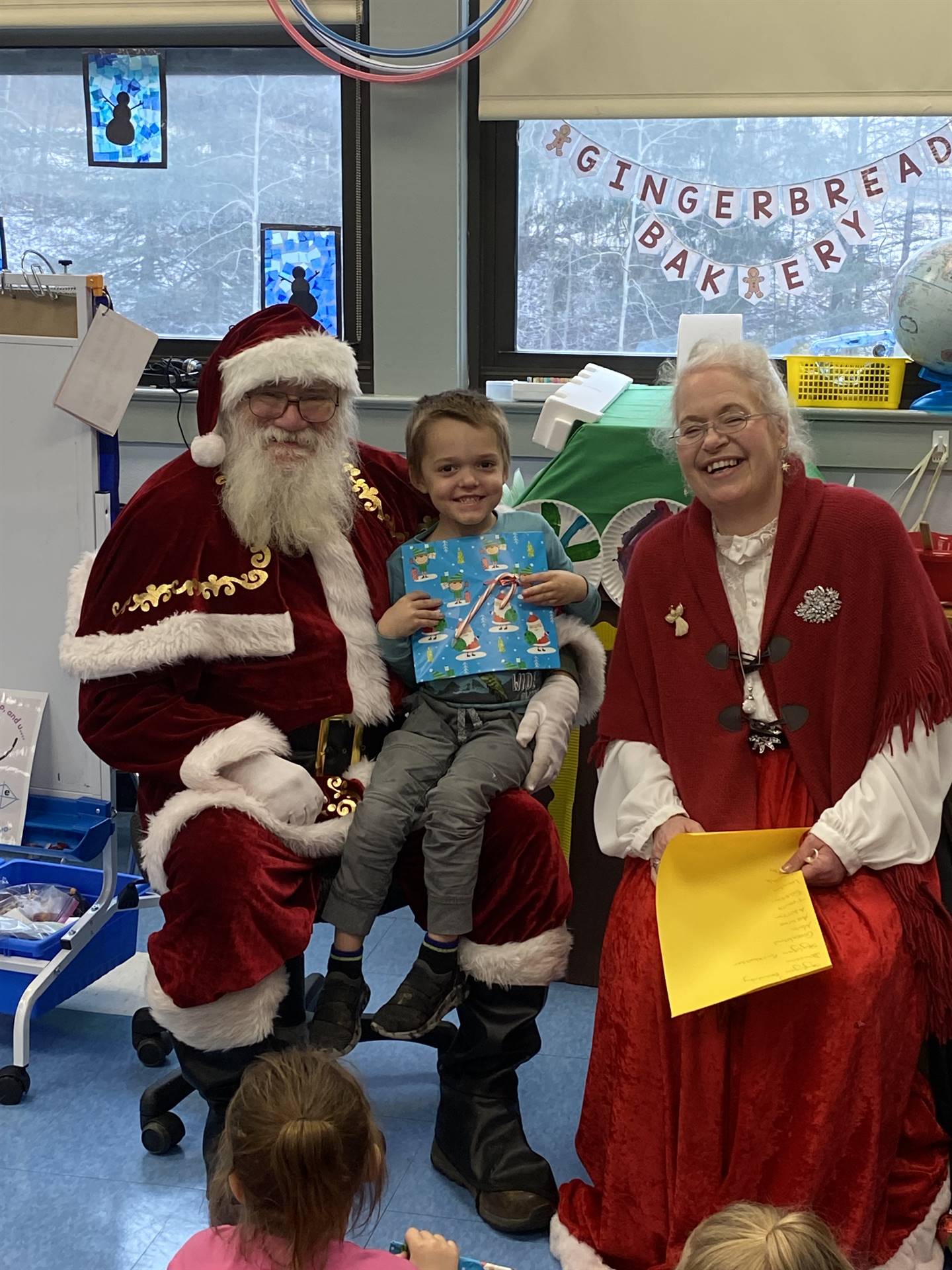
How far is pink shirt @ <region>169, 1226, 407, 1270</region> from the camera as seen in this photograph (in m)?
1.35

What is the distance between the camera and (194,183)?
3846 mm

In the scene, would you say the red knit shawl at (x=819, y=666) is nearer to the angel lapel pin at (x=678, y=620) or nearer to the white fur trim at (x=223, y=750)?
the angel lapel pin at (x=678, y=620)

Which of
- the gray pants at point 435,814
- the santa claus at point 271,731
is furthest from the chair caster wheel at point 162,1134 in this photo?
the gray pants at point 435,814

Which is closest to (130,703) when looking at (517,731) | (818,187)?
(517,731)

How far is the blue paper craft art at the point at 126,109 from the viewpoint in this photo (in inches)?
149

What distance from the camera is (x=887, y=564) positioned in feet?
6.54

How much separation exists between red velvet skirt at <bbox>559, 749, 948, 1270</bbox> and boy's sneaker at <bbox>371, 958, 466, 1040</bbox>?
0.91 ft

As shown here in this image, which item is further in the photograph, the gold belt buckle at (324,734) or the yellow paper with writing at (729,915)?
the gold belt buckle at (324,734)

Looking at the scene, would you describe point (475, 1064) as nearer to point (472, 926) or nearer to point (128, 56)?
point (472, 926)

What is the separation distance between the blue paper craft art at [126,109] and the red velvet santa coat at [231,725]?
1927 mm

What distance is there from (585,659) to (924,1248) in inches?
43.3

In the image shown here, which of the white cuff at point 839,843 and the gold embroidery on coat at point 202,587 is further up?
the gold embroidery on coat at point 202,587

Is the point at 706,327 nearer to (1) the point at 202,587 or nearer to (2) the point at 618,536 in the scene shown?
(2) the point at 618,536

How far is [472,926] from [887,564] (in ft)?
2.90
